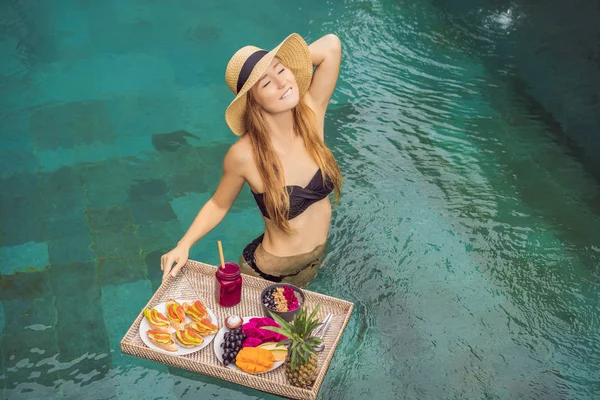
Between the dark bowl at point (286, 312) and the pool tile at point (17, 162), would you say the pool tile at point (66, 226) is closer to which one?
the pool tile at point (17, 162)

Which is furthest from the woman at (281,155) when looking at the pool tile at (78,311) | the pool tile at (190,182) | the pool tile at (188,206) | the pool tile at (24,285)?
the pool tile at (190,182)

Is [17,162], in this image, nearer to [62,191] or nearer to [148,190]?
[62,191]

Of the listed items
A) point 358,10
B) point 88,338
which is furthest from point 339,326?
point 358,10

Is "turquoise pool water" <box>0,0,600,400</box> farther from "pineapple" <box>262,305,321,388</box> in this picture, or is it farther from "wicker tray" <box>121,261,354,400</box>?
"pineapple" <box>262,305,321,388</box>

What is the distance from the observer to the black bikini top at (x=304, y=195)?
377 cm

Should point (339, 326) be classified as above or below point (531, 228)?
above

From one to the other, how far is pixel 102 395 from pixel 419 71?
4888 millimetres

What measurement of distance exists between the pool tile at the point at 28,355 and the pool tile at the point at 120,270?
0.58 metres

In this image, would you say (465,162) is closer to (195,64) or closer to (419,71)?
(419,71)

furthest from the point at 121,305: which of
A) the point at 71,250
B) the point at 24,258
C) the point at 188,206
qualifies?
the point at 188,206

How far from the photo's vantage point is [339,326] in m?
3.46

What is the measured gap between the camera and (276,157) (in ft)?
12.1

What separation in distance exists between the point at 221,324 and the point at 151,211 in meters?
2.46

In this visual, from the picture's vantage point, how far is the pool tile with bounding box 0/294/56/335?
15.3 ft
